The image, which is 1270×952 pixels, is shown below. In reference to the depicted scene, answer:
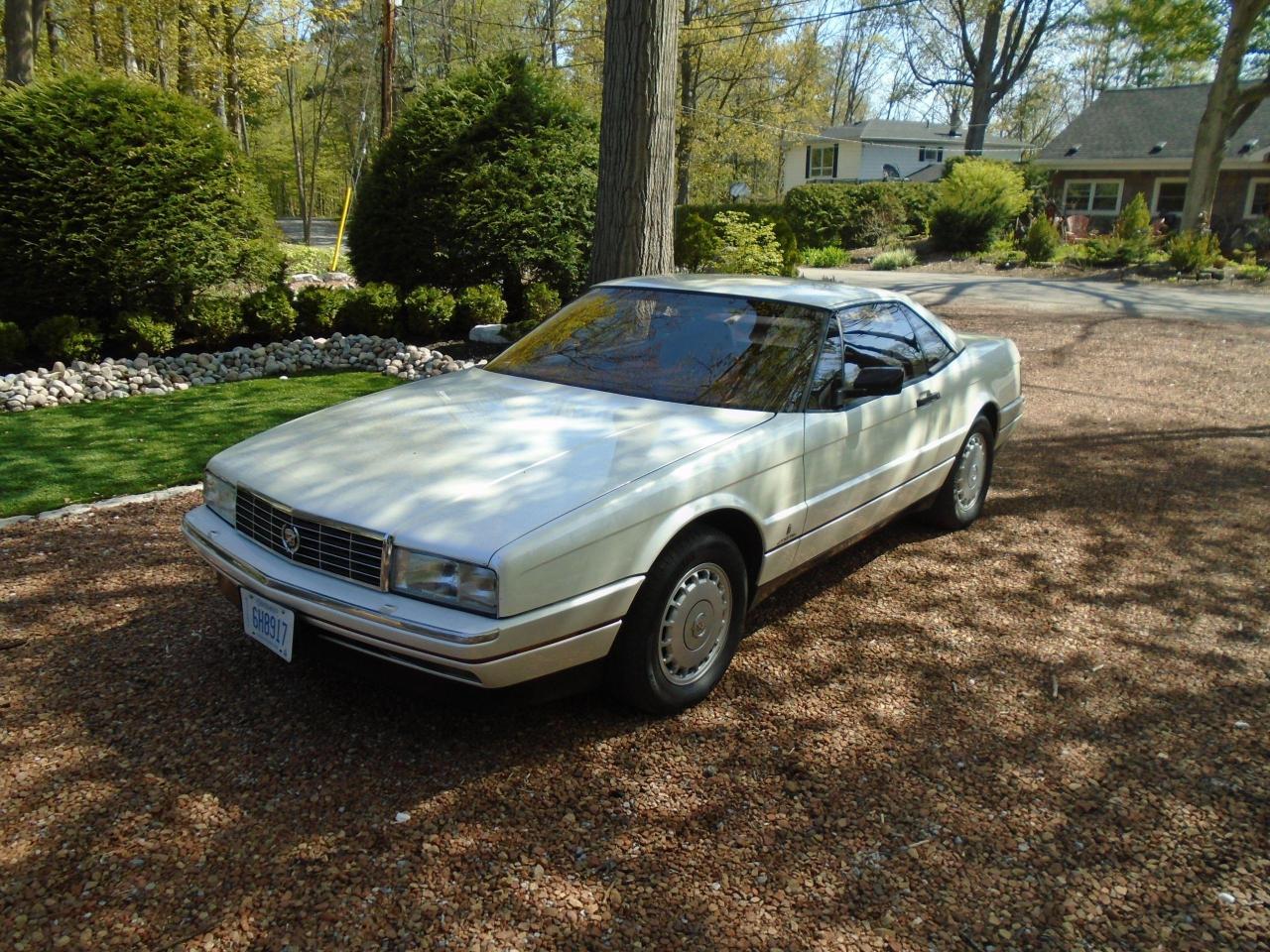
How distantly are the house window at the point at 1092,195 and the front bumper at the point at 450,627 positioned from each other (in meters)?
37.7

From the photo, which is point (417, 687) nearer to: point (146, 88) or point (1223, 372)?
point (146, 88)

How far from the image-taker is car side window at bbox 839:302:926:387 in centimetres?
430

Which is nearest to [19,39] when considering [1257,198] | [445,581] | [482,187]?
[482,187]

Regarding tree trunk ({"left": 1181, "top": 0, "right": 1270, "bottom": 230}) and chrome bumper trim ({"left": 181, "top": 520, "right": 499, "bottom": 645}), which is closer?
chrome bumper trim ({"left": 181, "top": 520, "right": 499, "bottom": 645})

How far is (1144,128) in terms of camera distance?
1353 inches

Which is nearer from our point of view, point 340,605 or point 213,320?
point 340,605

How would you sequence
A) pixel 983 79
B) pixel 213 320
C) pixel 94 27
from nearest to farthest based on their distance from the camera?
pixel 213 320, pixel 94 27, pixel 983 79

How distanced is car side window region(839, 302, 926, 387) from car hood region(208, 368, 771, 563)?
83 cm

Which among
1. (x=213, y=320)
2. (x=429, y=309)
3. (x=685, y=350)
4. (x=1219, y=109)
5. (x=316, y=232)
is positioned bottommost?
(x=213, y=320)

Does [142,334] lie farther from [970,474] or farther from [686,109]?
[686,109]

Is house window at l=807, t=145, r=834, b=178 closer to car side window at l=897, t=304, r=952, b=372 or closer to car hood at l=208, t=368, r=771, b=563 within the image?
car side window at l=897, t=304, r=952, b=372

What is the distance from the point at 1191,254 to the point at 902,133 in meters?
29.3

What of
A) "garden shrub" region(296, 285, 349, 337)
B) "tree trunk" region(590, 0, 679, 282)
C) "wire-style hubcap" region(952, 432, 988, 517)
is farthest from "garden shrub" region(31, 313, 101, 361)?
"wire-style hubcap" region(952, 432, 988, 517)

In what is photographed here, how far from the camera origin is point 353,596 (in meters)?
2.91
